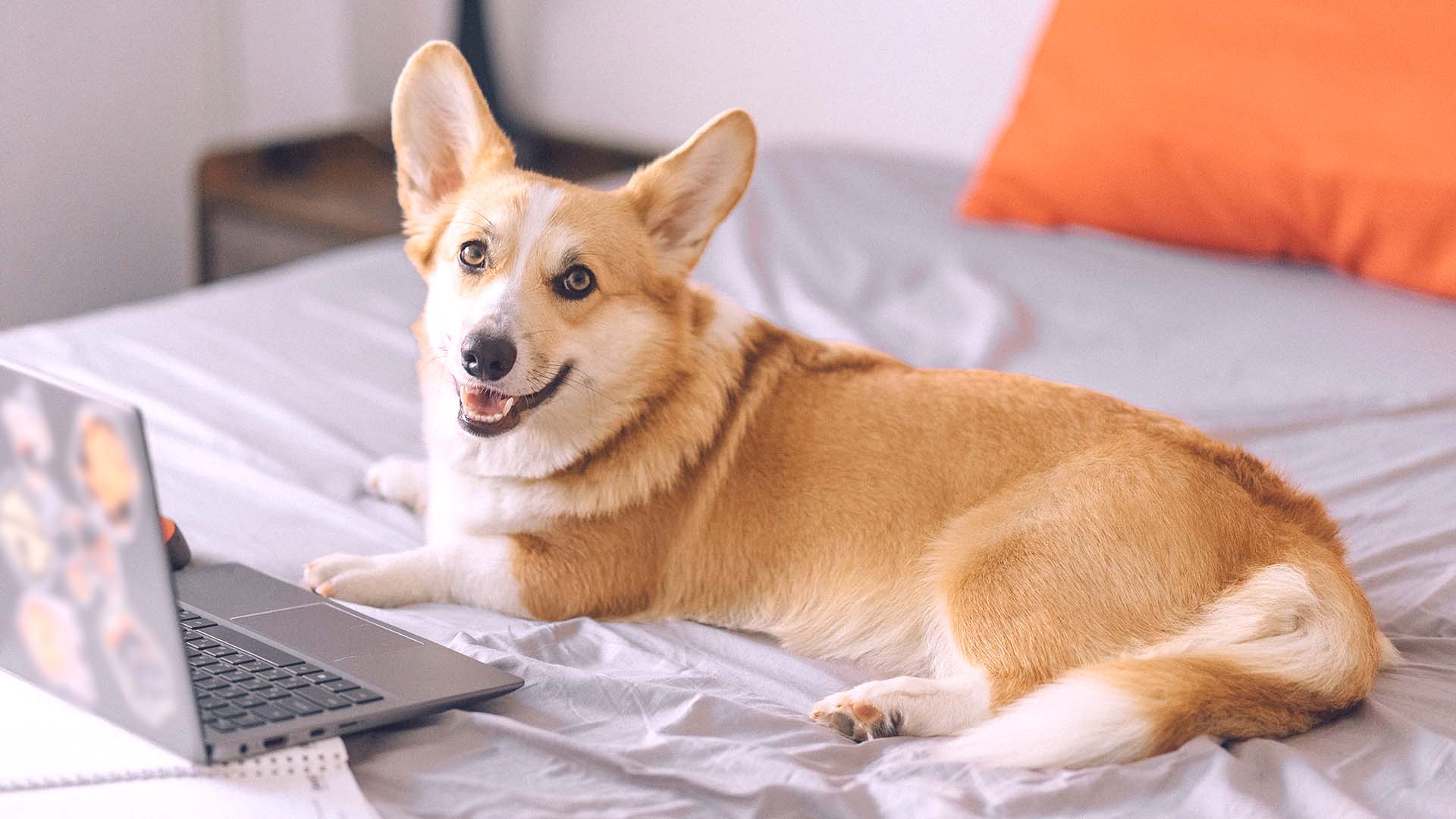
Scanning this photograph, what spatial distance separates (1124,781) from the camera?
1105 millimetres

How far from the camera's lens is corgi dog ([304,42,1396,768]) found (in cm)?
127

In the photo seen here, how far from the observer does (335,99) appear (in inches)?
159

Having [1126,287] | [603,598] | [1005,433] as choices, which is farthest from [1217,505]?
[1126,287]

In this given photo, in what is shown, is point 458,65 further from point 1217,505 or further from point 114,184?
point 114,184

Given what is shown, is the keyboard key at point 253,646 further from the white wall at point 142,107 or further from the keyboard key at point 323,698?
the white wall at point 142,107

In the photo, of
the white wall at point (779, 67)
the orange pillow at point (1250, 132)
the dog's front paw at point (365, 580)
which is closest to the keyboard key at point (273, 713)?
the dog's front paw at point (365, 580)

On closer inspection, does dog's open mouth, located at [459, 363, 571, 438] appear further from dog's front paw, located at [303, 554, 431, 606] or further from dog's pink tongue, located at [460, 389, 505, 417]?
dog's front paw, located at [303, 554, 431, 606]

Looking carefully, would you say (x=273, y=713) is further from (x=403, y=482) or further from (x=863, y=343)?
(x=863, y=343)

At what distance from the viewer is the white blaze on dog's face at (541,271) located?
1.46 meters

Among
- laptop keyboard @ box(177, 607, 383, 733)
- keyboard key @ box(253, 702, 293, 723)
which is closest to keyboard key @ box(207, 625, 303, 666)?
laptop keyboard @ box(177, 607, 383, 733)

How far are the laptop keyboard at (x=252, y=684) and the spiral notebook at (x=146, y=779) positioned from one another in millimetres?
41

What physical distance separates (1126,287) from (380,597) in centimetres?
155

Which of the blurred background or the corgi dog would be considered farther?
the blurred background

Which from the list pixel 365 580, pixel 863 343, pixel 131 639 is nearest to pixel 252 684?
pixel 131 639
